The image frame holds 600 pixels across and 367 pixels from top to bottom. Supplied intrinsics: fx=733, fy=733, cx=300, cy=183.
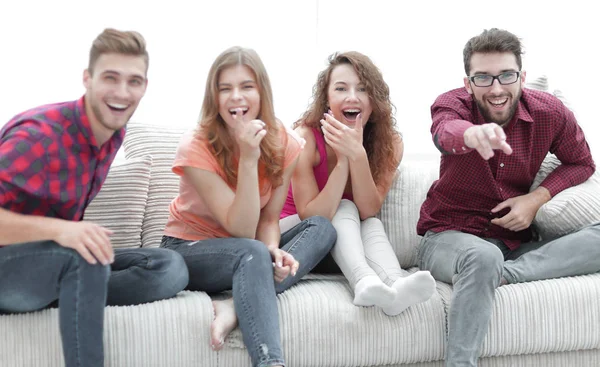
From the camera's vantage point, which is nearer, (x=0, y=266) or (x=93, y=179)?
(x=0, y=266)

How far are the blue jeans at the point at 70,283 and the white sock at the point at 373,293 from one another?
0.63 meters

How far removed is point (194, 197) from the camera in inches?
78.7

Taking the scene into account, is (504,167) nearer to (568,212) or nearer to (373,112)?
(568,212)

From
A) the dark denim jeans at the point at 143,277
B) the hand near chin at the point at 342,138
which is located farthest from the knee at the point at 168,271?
the hand near chin at the point at 342,138

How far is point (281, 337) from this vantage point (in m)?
1.80

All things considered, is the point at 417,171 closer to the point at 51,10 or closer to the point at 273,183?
the point at 273,183

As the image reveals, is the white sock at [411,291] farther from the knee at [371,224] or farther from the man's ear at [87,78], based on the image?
the man's ear at [87,78]

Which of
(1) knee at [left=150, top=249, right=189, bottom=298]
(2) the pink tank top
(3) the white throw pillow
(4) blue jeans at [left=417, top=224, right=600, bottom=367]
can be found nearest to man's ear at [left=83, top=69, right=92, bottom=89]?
(1) knee at [left=150, top=249, right=189, bottom=298]

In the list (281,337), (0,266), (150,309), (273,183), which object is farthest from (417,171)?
(0,266)

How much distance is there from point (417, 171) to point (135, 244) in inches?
37.6

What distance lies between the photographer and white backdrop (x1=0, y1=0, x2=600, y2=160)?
263cm

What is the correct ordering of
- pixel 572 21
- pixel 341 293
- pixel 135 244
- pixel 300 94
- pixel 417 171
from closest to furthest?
1. pixel 341 293
2. pixel 135 244
3. pixel 417 171
4. pixel 300 94
5. pixel 572 21

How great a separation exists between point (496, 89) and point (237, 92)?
0.74 meters

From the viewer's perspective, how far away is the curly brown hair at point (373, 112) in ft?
7.47
